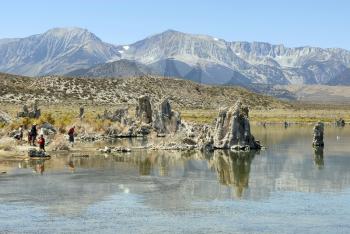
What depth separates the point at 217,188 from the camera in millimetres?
40906

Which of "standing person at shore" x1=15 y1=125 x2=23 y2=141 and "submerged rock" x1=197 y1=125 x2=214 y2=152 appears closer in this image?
"submerged rock" x1=197 y1=125 x2=214 y2=152

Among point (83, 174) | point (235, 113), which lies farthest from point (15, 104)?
point (83, 174)

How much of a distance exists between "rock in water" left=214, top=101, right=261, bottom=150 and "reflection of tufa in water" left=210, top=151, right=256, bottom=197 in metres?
2.77

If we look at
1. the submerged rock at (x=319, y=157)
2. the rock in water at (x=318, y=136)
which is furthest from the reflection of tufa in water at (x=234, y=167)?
the rock in water at (x=318, y=136)

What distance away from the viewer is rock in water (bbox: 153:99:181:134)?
295ft

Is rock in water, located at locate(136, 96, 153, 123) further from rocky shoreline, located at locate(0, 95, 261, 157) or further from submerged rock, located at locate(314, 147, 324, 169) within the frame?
submerged rock, located at locate(314, 147, 324, 169)

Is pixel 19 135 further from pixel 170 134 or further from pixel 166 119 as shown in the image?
pixel 166 119

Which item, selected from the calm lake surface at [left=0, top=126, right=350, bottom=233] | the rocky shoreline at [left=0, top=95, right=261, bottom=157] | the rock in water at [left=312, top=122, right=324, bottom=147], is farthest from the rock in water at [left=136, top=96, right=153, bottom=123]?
the calm lake surface at [left=0, top=126, right=350, bottom=233]

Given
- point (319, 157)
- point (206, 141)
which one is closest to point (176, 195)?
point (319, 157)

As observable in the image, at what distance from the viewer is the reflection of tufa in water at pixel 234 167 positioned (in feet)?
142

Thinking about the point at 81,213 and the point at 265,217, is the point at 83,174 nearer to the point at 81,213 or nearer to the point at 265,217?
the point at 81,213

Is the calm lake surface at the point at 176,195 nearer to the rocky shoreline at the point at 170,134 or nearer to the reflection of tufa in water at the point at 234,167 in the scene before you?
the reflection of tufa in water at the point at 234,167

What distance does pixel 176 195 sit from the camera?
38.1 metres

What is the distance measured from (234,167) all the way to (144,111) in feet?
166
